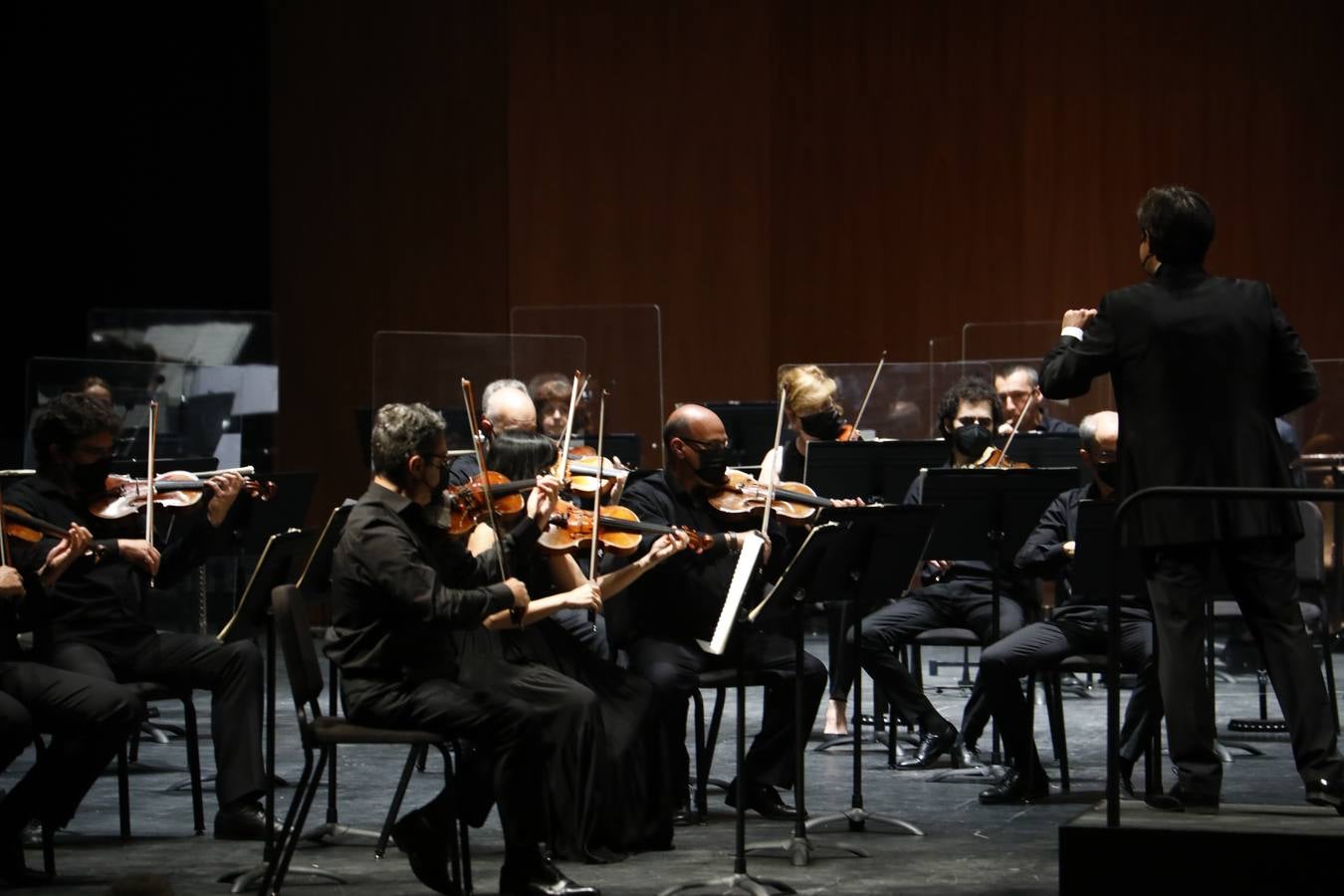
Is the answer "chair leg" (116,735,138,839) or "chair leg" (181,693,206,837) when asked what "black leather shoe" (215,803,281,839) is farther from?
"chair leg" (116,735,138,839)

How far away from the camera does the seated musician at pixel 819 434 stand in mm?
6445

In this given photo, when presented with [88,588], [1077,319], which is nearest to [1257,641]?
[1077,319]

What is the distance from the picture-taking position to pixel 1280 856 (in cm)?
347

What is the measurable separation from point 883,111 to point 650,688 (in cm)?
565

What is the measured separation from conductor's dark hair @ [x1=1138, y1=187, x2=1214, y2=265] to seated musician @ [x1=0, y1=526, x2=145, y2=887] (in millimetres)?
2706

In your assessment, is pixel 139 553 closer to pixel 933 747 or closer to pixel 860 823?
pixel 860 823

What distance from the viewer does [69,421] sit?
4898mm

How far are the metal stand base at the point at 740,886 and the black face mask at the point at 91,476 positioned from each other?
1951 mm

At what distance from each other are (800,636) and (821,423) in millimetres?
2227

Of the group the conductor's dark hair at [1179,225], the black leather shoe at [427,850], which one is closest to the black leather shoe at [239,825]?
the black leather shoe at [427,850]

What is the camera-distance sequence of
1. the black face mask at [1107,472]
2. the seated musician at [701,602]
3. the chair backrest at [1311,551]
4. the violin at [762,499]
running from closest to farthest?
the seated musician at [701,602] → the violin at [762,499] → the black face mask at [1107,472] → the chair backrest at [1311,551]

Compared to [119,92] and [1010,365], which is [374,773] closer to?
[1010,365]

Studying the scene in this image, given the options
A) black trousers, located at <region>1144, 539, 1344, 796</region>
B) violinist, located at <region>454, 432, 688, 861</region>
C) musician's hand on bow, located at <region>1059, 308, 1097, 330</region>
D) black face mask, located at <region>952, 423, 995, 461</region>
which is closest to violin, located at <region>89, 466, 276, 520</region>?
violinist, located at <region>454, 432, 688, 861</region>

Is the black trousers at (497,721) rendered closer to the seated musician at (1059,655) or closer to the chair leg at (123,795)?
the chair leg at (123,795)
